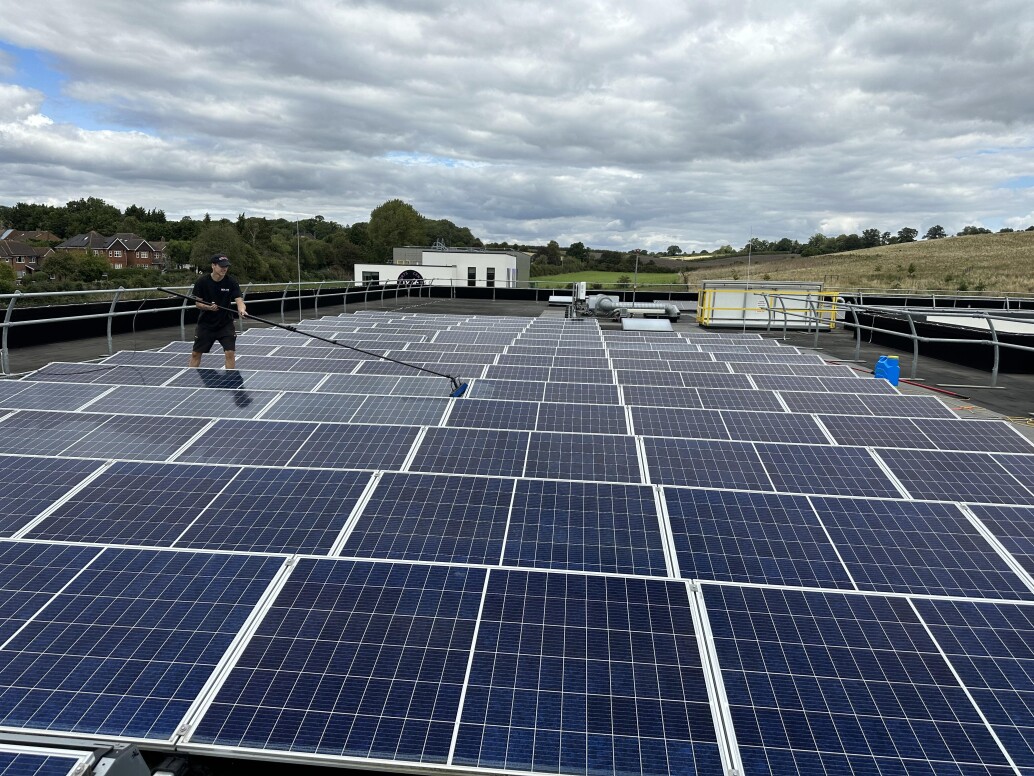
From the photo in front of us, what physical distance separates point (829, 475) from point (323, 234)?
15743 cm

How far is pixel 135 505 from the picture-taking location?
158 inches

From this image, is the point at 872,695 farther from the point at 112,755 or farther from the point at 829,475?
the point at 112,755

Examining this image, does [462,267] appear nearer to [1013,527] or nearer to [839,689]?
[1013,527]

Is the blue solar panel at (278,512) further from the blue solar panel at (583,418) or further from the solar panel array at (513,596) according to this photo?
the blue solar panel at (583,418)

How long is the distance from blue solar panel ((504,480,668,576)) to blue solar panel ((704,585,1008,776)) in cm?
55

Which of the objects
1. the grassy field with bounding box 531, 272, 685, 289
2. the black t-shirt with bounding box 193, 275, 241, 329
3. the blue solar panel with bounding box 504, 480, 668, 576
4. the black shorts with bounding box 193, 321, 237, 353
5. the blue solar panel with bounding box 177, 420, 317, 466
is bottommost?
the blue solar panel with bounding box 504, 480, 668, 576

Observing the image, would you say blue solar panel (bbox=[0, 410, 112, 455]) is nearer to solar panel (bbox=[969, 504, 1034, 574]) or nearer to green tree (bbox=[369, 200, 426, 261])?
solar panel (bbox=[969, 504, 1034, 574])

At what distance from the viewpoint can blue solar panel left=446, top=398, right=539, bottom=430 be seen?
246 inches

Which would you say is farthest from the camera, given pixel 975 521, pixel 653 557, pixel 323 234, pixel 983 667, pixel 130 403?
pixel 323 234

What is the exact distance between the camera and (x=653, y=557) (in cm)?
364

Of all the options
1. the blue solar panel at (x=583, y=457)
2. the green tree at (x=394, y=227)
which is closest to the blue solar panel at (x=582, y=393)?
the blue solar panel at (x=583, y=457)

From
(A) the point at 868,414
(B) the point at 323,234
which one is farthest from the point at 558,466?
(B) the point at 323,234

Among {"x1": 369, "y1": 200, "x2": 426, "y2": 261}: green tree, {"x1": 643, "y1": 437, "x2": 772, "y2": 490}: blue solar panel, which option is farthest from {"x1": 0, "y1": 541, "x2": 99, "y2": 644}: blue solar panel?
{"x1": 369, "y1": 200, "x2": 426, "y2": 261}: green tree

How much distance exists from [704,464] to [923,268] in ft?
286
